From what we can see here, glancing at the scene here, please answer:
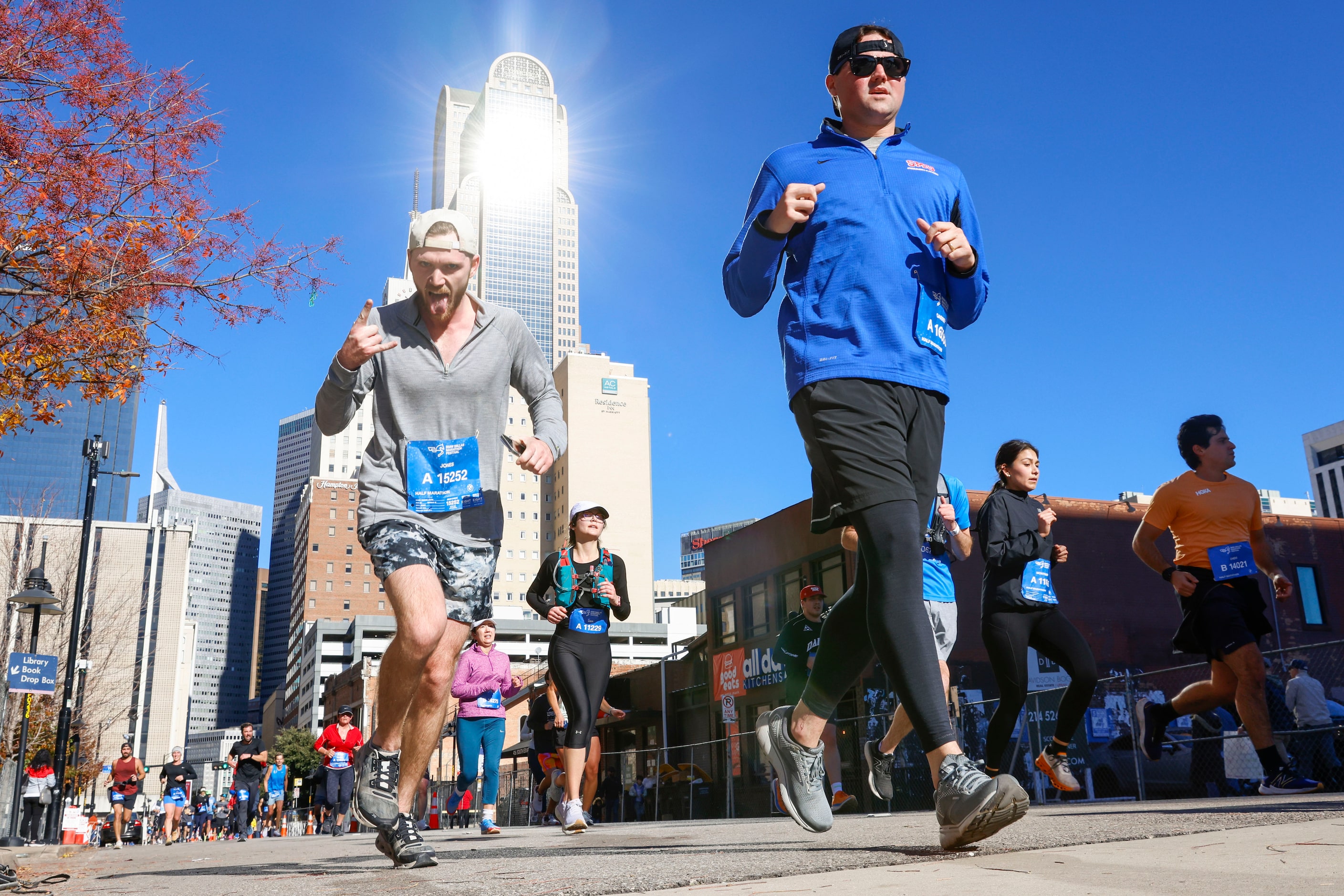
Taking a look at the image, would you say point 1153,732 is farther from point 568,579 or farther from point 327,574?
point 327,574

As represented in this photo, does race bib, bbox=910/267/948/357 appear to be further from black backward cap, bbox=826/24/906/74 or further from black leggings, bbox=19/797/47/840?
black leggings, bbox=19/797/47/840

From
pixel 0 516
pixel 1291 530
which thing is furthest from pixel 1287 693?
pixel 0 516

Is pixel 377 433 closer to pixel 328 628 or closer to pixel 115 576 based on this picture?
pixel 115 576

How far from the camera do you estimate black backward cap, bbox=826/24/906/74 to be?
3.52 m

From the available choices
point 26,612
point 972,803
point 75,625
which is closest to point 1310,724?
point 972,803

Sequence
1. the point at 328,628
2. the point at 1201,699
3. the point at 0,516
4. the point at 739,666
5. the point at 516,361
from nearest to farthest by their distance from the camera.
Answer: the point at 516,361 < the point at 1201,699 < the point at 739,666 < the point at 0,516 < the point at 328,628

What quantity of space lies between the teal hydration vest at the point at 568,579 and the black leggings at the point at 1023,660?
8.18 feet

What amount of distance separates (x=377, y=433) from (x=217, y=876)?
1.58 m

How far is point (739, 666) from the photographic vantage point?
121 feet

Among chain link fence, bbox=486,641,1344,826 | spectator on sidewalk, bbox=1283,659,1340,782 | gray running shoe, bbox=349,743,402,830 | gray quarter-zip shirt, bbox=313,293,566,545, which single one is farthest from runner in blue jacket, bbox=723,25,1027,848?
spectator on sidewalk, bbox=1283,659,1340,782

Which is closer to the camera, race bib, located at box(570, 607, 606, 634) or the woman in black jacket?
the woman in black jacket

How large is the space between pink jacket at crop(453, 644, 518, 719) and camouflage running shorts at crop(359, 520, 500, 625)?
5.06 metres

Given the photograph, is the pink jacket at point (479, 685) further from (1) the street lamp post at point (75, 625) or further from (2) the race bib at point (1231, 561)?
(1) the street lamp post at point (75, 625)

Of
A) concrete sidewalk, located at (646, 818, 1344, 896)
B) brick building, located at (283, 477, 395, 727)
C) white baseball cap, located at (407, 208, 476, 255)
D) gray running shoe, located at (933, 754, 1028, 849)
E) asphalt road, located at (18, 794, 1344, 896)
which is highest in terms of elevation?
brick building, located at (283, 477, 395, 727)
